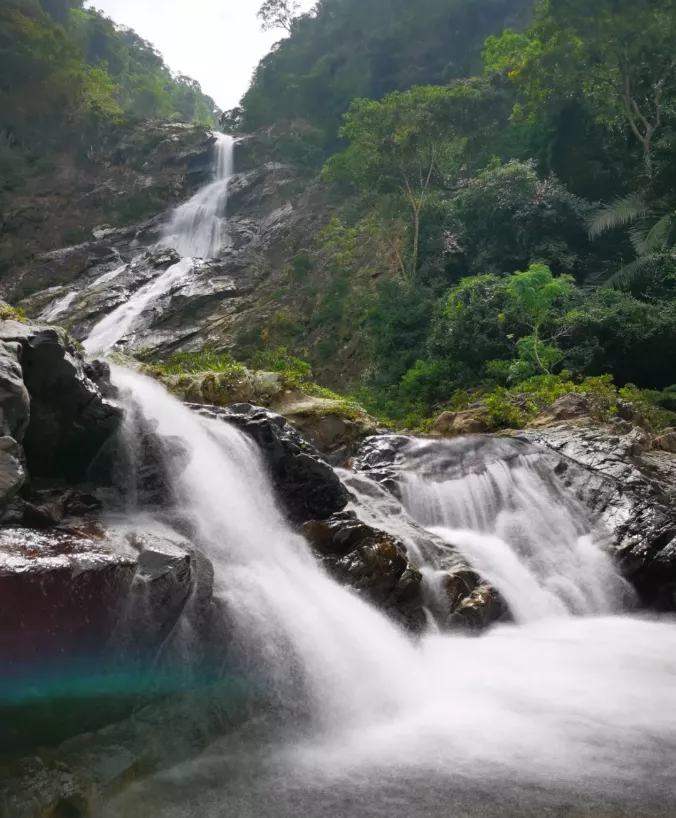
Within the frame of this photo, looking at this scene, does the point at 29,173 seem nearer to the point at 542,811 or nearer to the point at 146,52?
the point at 146,52

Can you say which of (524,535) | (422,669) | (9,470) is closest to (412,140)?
(524,535)

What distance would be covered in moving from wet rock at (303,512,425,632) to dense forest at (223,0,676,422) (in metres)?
7.36

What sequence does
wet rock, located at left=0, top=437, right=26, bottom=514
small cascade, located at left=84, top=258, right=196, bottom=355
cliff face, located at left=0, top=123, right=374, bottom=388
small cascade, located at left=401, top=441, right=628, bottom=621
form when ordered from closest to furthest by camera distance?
wet rock, located at left=0, top=437, right=26, bottom=514
small cascade, located at left=401, top=441, right=628, bottom=621
small cascade, located at left=84, top=258, right=196, bottom=355
cliff face, located at left=0, top=123, right=374, bottom=388

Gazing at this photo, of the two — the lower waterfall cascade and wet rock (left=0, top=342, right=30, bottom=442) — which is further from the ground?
wet rock (left=0, top=342, right=30, bottom=442)

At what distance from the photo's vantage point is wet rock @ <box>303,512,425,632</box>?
6203 mm

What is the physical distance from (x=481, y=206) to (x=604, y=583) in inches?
567

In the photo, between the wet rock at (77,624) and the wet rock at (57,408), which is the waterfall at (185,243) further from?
the wet rock at (77,624)

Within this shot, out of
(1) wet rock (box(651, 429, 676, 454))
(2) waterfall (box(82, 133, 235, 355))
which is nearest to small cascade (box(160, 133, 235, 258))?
(2) waterfall (box(82, 133, 235, 355))

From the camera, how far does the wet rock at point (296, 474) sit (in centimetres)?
731

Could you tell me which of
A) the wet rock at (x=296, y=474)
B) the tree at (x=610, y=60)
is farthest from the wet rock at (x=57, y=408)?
the tree at (x=610, y=60)

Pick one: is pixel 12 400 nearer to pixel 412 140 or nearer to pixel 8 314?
pixel 8 314

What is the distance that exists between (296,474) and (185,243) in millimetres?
22279

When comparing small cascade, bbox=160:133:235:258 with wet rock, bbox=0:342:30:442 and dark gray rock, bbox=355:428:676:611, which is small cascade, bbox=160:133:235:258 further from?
wet rock, bbox=0:342:30:442

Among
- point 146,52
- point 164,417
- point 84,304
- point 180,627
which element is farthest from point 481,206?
point 146,52
